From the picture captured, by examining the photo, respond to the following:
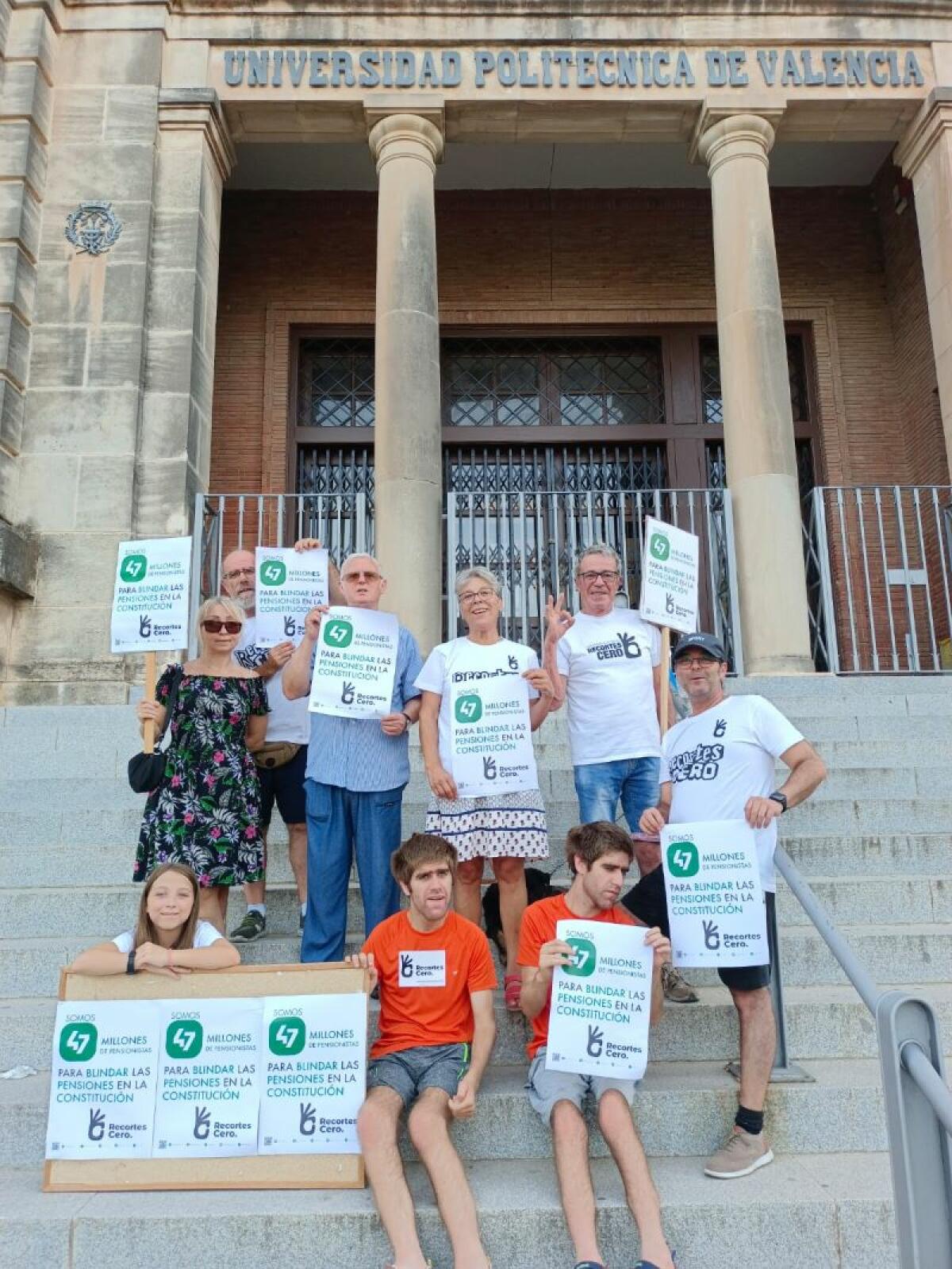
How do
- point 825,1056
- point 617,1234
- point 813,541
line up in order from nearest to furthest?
point 617,1234
point 825,1056
point 813,541

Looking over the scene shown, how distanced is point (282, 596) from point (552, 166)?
8783 mm

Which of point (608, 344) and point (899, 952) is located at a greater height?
point (608, 344)

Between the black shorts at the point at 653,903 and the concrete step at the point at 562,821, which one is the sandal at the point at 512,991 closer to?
the black shorts at the point at 653,903

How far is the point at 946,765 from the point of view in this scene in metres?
6.41

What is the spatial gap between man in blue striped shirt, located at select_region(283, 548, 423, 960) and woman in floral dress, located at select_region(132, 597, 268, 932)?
0.32 metres

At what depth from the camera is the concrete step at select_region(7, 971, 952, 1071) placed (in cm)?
405

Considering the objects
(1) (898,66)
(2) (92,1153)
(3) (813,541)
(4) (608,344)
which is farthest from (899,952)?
(4) (608,344)

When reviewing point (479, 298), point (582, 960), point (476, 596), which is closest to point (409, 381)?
point (479, 298)

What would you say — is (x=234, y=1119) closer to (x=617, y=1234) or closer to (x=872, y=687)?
(x=617, y=1234)

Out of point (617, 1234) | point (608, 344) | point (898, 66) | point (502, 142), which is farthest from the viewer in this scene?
point (608, 344)

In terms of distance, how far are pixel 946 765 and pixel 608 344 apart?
7.91 m

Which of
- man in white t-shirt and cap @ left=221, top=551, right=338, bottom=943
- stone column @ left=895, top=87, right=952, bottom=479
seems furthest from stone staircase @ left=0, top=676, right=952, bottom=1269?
stone column @ left=895, top=87, right=952, bottom=479

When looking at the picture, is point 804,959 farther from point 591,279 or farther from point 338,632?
point 591,279

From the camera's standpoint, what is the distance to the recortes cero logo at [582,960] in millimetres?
3477
